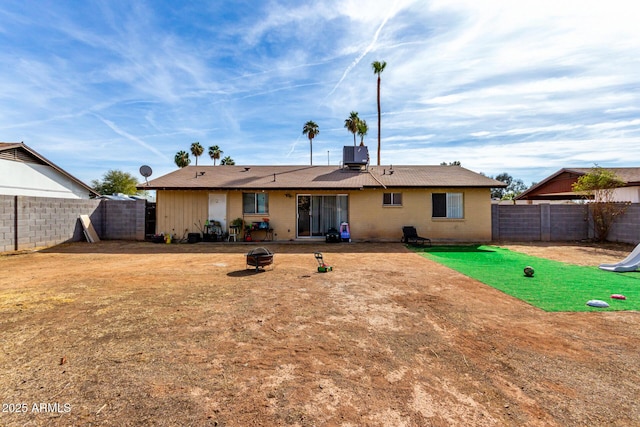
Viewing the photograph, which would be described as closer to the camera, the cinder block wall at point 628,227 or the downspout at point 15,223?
the downspout at point 15,223

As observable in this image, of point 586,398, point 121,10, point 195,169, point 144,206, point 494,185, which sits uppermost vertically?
point 121,10

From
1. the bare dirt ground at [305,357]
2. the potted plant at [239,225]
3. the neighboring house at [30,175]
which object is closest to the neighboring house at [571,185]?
the bare dirt ground at [305,357]

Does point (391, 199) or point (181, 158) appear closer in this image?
point (391, 199)

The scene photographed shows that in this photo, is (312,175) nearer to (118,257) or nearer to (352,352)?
(118,257)

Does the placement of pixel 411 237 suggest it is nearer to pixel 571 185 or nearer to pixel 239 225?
pixel 239 225

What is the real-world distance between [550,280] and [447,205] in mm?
7290

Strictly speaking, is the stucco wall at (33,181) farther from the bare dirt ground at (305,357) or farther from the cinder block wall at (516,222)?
the cinder block wall at (516,222)

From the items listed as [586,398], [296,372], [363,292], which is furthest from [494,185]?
[296,372]

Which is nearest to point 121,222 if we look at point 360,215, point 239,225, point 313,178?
point 239,225

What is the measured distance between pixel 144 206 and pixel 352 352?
1305 centimetres

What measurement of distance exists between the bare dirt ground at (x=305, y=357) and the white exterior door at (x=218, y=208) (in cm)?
738

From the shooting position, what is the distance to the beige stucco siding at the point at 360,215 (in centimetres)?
1291

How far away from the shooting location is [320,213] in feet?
43.4

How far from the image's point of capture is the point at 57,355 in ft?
9.59
